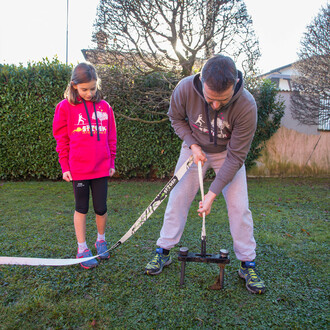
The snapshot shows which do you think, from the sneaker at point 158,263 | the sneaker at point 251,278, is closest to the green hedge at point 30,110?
the sneaker at point 158,263

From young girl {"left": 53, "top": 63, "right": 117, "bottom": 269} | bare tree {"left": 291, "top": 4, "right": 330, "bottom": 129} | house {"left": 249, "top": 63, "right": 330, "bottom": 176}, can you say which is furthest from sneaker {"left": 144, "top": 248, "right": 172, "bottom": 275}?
bare tree {"left": 291, "top": 4, "right": 330, "bottom": 129}

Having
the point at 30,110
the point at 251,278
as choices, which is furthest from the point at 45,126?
the point at 251,278

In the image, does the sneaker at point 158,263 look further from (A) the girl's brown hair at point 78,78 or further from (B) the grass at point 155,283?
(A) the girl's brown hair at point 78,78

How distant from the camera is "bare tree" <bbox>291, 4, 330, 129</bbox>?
7188 mm

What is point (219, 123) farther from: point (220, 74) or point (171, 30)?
point (171, 30)

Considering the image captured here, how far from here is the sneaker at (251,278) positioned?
220 centimetres

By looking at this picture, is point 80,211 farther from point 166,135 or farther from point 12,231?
point 166,135

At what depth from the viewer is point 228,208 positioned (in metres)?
2.35

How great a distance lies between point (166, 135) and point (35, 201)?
347cm

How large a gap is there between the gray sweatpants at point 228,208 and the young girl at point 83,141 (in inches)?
27.1

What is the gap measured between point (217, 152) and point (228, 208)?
488mm

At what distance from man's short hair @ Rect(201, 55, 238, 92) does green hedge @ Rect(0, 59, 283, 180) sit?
5.02 meters

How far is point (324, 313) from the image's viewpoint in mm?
1963

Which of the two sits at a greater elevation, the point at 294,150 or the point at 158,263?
the point at 294,150
